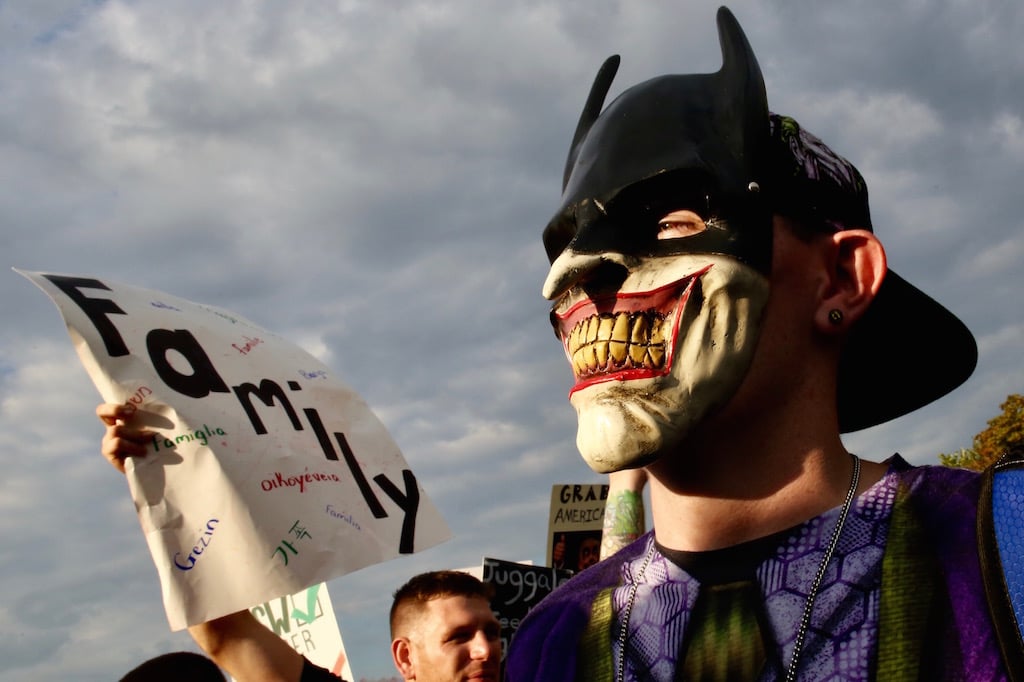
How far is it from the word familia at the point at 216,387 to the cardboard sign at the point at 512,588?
2473 millimetres

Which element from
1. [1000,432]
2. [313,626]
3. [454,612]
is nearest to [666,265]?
[454,612]

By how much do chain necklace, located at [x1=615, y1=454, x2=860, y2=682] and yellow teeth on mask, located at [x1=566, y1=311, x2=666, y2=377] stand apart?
52 cm

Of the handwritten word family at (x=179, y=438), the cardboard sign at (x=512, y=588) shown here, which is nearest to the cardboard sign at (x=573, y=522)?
the cardboard sign at (x=512, y=588)

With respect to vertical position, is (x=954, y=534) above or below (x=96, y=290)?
below

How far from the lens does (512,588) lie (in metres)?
6.13

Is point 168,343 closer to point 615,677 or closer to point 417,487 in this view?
point 417,487

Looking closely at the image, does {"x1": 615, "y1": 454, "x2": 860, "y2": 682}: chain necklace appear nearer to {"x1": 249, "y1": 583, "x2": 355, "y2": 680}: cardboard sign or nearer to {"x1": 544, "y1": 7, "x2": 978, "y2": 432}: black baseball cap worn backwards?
{"x1": 544, "y1": 7, "x2": 978, "y2": 432}: black baseball cap worn backwards

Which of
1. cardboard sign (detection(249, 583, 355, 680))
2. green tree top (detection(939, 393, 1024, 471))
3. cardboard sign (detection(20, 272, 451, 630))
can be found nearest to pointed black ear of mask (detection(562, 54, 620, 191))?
cardboard sign (detection(20, 272, 451, 630))

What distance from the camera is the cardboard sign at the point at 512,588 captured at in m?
6.03

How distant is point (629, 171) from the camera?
2408 mm

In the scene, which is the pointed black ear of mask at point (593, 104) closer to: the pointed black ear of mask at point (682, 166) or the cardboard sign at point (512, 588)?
the pointed black ear of mask at point (682, 166)

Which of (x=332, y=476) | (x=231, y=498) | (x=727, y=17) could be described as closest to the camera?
(x=727, y=17)

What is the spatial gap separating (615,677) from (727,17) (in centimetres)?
164

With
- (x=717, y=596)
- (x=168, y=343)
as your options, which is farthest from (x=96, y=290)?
(x=717, y=596)
